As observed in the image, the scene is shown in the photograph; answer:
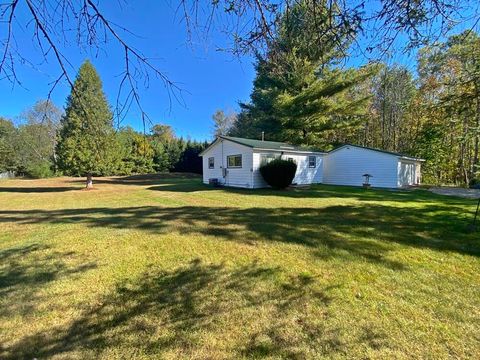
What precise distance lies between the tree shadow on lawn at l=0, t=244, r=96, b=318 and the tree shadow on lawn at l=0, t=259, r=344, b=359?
745 millimetres

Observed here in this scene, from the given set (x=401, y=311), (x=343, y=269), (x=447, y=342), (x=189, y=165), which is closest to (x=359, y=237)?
(x=343, y=269)

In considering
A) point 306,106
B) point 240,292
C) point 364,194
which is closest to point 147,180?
point 306,106

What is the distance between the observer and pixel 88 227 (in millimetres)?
6012

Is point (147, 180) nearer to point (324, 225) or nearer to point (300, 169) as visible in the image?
point (300, 169)

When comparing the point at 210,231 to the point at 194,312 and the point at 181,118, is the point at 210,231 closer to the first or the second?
the point at 194,312

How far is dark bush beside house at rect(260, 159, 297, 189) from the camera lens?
47.9ft

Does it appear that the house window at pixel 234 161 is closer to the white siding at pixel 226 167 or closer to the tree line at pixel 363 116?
the white siding at pixel 226 167

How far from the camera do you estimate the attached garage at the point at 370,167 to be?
16.9 meters

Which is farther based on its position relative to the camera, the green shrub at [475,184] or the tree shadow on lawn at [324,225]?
the green shrub at [475,184]

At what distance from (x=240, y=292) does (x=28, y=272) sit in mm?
3055

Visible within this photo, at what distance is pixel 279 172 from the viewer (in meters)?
14.6

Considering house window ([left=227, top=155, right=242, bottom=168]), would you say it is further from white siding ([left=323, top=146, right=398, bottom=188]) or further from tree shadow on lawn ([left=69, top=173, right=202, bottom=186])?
white siding ([left=323, top=146, right=398, bottom=188])

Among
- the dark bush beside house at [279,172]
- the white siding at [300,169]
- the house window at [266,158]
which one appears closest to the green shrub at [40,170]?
the white siding at [300,169]

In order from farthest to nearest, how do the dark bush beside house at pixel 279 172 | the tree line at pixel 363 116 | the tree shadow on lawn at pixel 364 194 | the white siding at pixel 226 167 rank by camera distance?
the tree line at pixel 363 116 → the white siding at pixel 226 167 → the dark bush beside house at pixel 279 172 → the tree shadow on lawn at pixel 364 194
